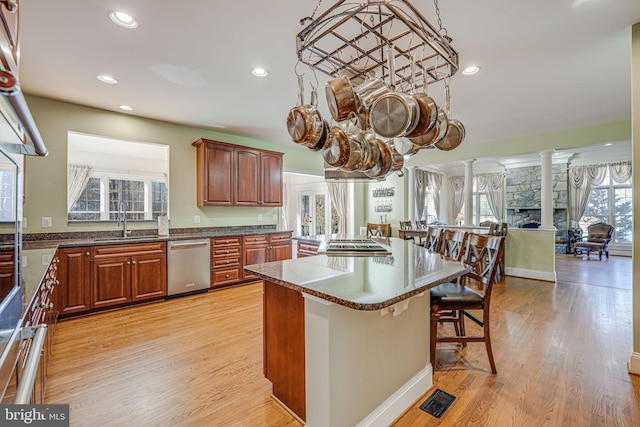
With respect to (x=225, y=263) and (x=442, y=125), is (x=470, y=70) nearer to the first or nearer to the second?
(x=442, y=125)

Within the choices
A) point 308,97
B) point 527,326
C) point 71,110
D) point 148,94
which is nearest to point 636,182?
point 527,326

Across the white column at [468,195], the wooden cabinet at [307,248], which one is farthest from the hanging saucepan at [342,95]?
the white column at [468,195]

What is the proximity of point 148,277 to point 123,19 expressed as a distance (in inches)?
113

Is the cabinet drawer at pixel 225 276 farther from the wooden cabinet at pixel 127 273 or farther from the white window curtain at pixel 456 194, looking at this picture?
the white window curtain at pixel 456 194

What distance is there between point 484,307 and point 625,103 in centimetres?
359

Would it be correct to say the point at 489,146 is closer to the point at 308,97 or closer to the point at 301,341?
the point at 308,97

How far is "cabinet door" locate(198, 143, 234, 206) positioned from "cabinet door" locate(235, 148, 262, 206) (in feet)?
0.40

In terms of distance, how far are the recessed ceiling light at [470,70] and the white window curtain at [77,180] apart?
18.6 feet

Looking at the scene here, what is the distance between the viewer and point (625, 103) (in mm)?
3488

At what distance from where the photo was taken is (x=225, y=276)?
14.2ft

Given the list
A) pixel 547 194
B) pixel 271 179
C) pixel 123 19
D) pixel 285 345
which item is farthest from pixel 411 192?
pixel 123 19

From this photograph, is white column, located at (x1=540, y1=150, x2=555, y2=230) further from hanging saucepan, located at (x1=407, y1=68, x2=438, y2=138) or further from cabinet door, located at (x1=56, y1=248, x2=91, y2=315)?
cabinet door, located at (x1=56, y1=248, x2=91, y2=315)

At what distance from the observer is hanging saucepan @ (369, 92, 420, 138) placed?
1577mm

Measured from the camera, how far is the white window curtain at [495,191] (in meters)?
8.62
